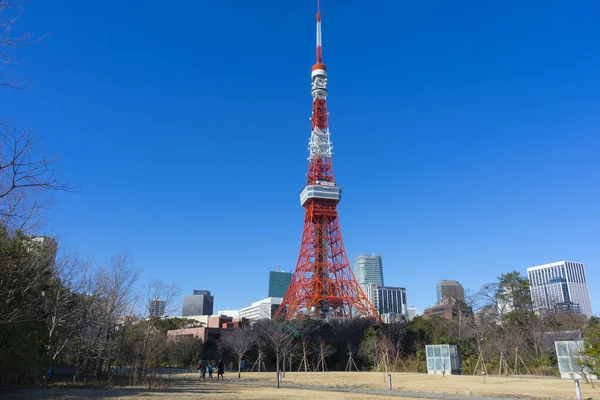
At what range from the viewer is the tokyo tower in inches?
2231

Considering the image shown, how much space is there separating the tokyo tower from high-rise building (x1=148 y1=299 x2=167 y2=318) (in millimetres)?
28863

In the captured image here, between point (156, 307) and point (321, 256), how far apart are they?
121 ft

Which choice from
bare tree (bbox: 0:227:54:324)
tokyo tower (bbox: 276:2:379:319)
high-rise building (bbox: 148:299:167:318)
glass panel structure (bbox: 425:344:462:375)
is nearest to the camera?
bare tree (bbox: 0:227:54:324)

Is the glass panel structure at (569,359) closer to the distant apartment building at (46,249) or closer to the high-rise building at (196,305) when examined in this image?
the distant apartment building at (46,249)

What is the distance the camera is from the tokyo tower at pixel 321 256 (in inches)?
2231

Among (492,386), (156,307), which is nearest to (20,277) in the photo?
(156,307)

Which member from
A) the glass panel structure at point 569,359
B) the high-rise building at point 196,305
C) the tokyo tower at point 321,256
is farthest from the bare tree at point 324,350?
the high-rise building at point 196,305

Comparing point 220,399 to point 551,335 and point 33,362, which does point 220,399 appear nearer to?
point 33,362

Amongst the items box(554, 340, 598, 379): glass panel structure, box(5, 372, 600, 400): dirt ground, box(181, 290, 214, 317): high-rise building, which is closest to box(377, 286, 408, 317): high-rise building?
box(181, 290, 214, 317): high-rise building

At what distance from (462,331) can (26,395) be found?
41.3 metres

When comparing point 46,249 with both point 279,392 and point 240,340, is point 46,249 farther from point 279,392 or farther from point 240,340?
point 240,340

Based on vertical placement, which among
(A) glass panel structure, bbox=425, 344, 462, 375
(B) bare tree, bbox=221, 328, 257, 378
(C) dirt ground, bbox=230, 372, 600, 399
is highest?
(B) bare tree, bbox=221, 328, 257, 378

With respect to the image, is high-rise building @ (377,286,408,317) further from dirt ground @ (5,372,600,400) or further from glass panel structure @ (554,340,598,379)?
dirt ground @ (5,372,600,400)

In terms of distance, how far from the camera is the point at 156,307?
25156 mm
